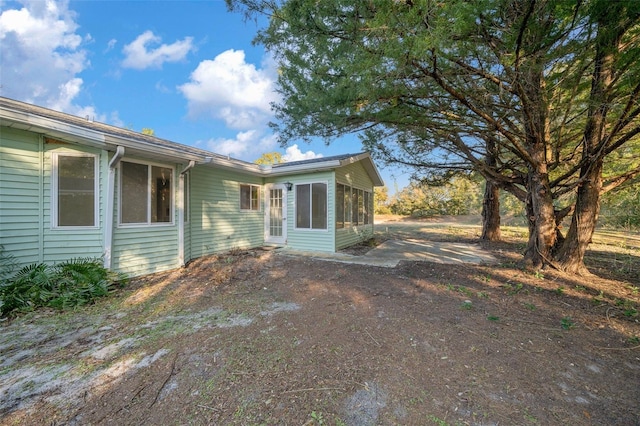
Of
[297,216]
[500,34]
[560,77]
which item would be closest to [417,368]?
[500,34]

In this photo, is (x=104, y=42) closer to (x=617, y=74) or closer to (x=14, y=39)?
(x=14, y=39)

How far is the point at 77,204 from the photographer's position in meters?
4.77

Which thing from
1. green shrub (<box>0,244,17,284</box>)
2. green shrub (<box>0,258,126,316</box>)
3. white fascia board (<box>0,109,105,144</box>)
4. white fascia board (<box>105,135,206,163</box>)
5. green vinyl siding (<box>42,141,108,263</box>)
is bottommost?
green shrub (<box>0,258,126,316</box>)

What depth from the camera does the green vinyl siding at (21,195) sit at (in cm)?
412

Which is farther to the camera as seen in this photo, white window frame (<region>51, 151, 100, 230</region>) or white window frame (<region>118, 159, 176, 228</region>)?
white window frame (<region>118, 159, 176, 228</region>)

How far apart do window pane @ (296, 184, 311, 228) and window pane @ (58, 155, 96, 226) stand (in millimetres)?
5075

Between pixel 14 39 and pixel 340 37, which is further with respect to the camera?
pixel 14 39

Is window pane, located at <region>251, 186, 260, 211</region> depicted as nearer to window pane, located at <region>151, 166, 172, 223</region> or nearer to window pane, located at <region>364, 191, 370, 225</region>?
window pane, located at <region>151, 166, 172, 223</region>

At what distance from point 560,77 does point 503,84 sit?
42.9 inches

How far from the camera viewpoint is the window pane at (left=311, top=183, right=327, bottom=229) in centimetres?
808

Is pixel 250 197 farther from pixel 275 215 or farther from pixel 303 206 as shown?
pixel 303 206

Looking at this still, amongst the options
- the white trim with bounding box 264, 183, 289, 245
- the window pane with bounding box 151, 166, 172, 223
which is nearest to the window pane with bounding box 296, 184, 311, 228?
the white trim with bounding box 264, 183, 289, 245

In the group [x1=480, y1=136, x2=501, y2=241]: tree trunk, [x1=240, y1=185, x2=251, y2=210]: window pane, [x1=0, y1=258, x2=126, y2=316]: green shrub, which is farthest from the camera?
[x1=480, y1=136, x2=501, y2=241]: tree trunk

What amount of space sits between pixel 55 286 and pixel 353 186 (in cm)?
790
